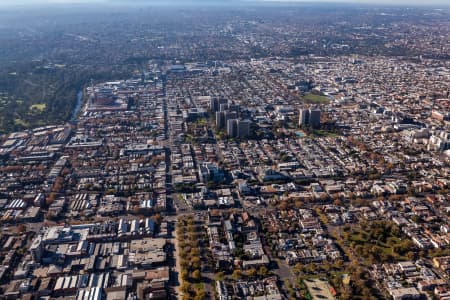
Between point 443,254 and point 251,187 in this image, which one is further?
point 251,187

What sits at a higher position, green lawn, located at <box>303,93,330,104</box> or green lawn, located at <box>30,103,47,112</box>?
green lawn, located at <box>303,93,330,104</box>

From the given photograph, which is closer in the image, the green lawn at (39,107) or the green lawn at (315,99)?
the green lawn at (39,107)

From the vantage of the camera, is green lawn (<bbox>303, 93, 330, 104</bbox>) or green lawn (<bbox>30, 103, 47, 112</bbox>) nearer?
green lawn (<bbox>30, 103, 47, 112</bbox>)

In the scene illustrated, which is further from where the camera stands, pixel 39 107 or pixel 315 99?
pixel 315 99

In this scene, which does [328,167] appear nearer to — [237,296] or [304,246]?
[304,246]

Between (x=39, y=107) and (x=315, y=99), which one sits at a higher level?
(x=315, y=99)

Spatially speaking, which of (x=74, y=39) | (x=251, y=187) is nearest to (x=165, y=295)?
(x=251, y=187)

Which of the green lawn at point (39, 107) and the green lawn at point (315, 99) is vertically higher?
the green lawn at point (315, 99)

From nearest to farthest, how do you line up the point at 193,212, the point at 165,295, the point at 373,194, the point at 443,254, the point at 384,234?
the point at 165,295
the point at 443,254
the point at 384,234
the point at 193,212
the point at 373,194
